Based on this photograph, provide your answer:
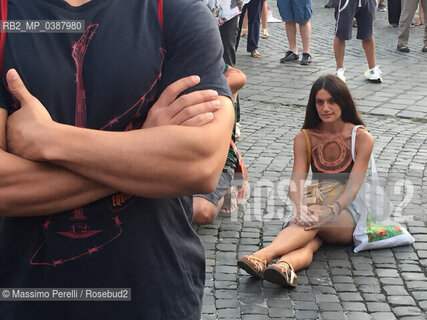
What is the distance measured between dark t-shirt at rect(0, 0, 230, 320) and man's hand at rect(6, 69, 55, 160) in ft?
0.09

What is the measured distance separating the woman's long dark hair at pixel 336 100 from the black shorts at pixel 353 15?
505 centimetres

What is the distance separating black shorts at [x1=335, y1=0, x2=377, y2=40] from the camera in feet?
33.8

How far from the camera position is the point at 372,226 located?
5.35 metres

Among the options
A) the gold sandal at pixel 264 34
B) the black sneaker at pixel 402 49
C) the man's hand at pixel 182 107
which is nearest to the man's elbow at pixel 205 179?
the man's hand at pixel 182 107

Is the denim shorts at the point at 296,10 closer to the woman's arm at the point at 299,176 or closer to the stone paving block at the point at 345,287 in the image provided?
the woman's arm at the point at 299,176

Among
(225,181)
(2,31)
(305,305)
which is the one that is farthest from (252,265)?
(2,31)

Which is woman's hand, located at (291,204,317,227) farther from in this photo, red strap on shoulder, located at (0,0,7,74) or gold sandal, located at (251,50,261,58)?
gold sandal, located at (251,50,261,58)

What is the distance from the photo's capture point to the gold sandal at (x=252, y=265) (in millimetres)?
4844

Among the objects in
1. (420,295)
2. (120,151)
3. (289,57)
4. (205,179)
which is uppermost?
(120,151)

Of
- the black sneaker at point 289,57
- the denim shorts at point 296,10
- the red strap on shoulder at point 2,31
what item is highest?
the red strap on shoulder at point 2,31

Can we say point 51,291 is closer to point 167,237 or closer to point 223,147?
point 167,237

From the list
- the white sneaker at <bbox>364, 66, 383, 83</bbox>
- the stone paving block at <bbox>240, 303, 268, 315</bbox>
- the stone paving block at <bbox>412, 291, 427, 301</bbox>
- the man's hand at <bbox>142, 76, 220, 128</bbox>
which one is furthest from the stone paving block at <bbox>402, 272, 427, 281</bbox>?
the white sneaker at <bbox>364, 66, 383, 83</bbox>

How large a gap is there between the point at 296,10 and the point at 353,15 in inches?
60.2

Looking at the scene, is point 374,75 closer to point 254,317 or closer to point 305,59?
point 305,59
